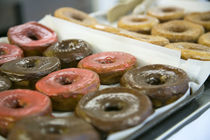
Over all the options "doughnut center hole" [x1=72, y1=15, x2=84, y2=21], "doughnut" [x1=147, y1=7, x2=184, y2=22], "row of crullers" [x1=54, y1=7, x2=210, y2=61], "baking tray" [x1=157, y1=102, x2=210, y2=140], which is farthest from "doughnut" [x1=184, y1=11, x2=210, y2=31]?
"baking tray" [x1=157, y1=102, x2=210, y2=140]

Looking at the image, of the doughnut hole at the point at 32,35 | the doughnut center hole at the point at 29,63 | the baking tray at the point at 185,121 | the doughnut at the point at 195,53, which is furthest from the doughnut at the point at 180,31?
the doughnut center hole at the point at 29,63

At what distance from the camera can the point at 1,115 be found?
1.39 m

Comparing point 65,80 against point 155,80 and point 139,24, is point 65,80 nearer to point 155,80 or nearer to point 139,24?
point 155,80

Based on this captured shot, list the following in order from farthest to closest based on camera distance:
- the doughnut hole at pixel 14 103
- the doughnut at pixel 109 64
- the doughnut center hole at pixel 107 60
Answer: the doughnut center hole at pixel 107 60
the doughnut at pixel 109 64
the doughnut hole at pixel 14 103

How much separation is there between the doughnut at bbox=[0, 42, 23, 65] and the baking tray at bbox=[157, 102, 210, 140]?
1.31m

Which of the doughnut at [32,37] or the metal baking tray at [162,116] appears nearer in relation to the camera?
the metal baking tray at [162,116]

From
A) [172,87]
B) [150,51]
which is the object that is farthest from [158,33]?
[172,87]

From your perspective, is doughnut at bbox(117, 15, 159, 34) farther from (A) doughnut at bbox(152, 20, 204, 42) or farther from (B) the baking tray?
(B) the baking tray

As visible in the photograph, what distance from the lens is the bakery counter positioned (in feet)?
4.44

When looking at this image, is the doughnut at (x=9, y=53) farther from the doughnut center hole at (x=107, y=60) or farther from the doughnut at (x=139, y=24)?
the doughnut at (x=139, y=24)

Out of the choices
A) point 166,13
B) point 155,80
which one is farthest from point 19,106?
point 166,13

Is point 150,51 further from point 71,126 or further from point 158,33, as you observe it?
point 71,126

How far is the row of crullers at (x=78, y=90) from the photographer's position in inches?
49.2

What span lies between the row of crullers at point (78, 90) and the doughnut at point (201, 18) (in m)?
1.20
